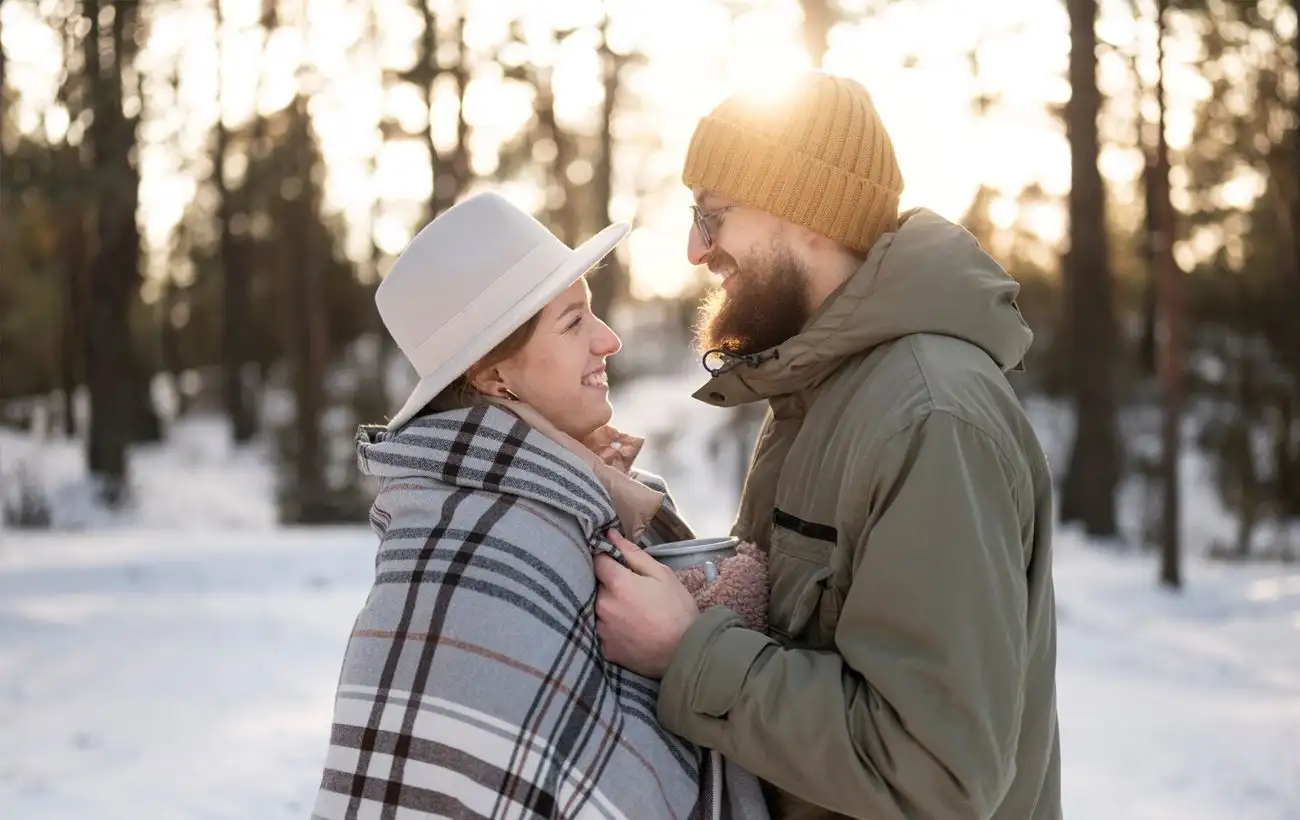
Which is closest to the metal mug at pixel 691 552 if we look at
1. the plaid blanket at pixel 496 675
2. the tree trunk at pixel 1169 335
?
the plaid blanket at pixel 496 675

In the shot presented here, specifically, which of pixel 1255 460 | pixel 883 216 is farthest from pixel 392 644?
pixel 1255 460

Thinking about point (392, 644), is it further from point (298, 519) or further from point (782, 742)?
point (298, 519)

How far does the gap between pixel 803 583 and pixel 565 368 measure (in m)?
0.61

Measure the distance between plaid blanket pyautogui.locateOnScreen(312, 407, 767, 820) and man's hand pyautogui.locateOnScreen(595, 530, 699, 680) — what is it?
0.03 meters

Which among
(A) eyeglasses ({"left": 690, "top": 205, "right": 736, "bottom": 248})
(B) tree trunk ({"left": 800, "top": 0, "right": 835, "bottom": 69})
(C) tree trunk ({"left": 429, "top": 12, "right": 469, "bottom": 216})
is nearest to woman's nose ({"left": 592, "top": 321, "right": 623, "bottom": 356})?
(A) eyeglasses ({"left": 690, "top": 205, "right": 736, "bottom": 248})

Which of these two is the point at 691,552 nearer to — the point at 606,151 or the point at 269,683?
the point at 269,683

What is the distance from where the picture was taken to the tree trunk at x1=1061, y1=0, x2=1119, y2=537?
A: 14.6m

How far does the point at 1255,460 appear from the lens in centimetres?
1933

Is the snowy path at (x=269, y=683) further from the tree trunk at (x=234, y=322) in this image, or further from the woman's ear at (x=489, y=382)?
the tree trunk at (x=234, y=322)

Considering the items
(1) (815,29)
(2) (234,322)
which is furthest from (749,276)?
(2) (234,322)

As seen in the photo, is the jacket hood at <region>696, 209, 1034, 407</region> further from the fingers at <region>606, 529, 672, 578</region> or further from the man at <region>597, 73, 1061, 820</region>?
the fingers at <region>606, 529, 672, 578</region>

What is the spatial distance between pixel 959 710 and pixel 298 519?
15.8 meters

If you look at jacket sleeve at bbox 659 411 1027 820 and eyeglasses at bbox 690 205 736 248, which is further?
eyeglasses at bbox 690 205 736 248

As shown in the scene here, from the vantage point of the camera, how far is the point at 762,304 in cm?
250
